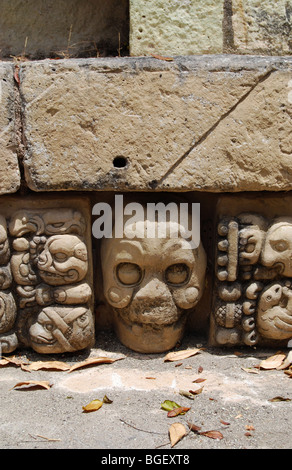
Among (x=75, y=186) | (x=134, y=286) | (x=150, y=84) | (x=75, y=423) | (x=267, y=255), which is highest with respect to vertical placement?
(x=150, y=84)

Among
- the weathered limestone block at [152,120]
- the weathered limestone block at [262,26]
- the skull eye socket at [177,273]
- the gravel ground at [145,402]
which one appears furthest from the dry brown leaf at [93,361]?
the weathered limestone block at [262,26]

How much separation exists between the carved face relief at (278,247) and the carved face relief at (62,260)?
817 mm

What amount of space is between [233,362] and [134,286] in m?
0.58

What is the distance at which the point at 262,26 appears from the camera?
257 centimetres

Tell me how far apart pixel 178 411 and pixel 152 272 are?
25.4 inches

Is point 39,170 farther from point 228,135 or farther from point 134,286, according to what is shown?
point 228,135

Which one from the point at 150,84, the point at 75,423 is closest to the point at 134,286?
the point at 75,423

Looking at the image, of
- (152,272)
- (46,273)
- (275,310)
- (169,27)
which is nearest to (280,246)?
(275,310)

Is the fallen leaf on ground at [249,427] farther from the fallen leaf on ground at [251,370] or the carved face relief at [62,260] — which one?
the carved face relief at [62,260]

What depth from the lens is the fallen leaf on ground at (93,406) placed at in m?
2.02

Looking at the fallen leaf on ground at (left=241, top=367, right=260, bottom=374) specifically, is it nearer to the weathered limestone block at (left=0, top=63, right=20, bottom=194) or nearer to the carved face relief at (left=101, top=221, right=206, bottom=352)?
the carved face relief at (left=101, top=221, right=206, bottom=352)

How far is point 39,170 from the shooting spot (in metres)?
2.28

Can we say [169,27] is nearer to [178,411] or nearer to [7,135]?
[7,135]

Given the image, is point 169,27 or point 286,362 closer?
point 286,362
